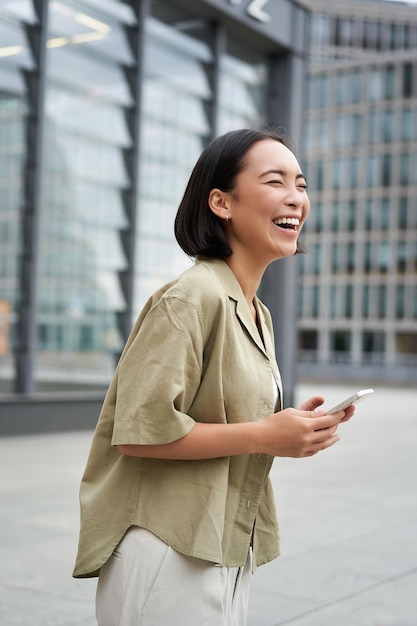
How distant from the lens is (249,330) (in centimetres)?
194

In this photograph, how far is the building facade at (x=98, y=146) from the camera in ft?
45.3

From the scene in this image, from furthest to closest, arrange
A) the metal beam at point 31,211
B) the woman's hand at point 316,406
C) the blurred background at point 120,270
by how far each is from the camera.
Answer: the metal beam at point 31,211, the blurred background at point 120,270, the woman's hand at point 316,406

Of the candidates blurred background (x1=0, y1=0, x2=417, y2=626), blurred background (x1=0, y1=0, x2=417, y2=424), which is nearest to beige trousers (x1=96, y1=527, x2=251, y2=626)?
blurred background (x1=0, y1=0, x2=417, y2=626)

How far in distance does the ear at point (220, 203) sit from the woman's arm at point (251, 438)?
1.56ft

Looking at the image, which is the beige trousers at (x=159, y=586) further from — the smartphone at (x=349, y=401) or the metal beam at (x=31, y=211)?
the metal beam at (x=31, y=211)

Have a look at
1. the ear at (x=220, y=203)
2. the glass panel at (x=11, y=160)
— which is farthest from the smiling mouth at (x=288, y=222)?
the glass panel at (x=11, y=160)

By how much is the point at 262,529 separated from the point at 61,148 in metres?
13.1

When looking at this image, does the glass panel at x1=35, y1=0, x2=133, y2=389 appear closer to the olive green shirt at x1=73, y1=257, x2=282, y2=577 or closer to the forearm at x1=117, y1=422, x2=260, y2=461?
the olive green shirt at x1=73, y1=257, x2=282, y2=577

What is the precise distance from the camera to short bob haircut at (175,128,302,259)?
2.00 metres

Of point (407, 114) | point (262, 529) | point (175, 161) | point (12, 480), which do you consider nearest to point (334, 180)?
point (407, 114)

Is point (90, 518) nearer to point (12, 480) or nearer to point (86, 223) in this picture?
point (12, 480)

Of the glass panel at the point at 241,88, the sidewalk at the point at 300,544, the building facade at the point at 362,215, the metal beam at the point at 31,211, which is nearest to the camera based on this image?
the sidewalk at the point at 300,544

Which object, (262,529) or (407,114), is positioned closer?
(262,529)

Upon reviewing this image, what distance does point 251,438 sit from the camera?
181cm
